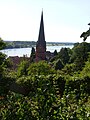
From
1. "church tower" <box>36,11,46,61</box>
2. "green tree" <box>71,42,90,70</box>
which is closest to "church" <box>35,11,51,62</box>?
"church tower" <box>36,11,46,61</box>

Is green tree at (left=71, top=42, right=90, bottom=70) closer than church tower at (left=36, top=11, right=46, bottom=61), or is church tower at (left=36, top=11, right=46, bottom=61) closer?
green tree at (left=71, top=42, right=90, bottom=70)

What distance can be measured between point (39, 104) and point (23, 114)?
1.08 ft

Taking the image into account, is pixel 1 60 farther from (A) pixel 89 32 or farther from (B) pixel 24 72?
(B) pixel 24 72

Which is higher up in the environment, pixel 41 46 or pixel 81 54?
pixel 41 46

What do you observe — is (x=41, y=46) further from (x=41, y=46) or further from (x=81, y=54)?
(x=81, y=54)

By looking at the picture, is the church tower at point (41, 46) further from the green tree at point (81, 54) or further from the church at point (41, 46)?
the green tree at point (81, 54)

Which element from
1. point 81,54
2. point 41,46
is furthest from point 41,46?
point 81,54

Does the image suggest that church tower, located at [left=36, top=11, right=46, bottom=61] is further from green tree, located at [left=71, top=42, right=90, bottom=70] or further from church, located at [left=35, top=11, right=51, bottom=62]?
green tree, located at [left=71, top=42, right=90, bottom=70]

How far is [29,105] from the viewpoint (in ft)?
15.9

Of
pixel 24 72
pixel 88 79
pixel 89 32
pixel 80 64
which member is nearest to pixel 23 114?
pixel 89 32

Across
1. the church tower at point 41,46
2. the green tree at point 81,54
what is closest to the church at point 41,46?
the church tower at point 41,46

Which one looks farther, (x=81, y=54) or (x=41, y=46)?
(x=41, y=46)

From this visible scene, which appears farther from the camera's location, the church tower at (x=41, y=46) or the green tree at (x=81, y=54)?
the church tower at (x=41, y=46)

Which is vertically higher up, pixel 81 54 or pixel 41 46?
pixel 41 46
